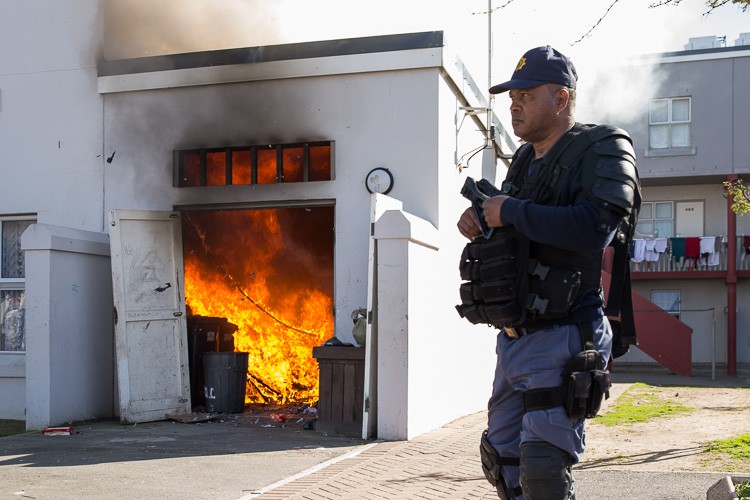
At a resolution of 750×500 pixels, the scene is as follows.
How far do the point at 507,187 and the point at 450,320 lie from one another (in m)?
7.75

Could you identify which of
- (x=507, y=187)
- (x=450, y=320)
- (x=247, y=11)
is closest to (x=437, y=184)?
(x=450, y=320)

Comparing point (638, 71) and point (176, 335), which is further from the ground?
point (638, 71)

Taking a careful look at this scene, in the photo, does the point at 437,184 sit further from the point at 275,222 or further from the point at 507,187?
the point at 507,187

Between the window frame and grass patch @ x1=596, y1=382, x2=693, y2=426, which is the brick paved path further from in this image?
the window frame

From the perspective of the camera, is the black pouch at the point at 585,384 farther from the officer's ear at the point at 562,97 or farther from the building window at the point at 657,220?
the building window at the point at 657,220

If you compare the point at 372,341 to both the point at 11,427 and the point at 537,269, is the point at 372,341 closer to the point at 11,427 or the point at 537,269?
the point at 11,427

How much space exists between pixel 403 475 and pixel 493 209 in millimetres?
4040

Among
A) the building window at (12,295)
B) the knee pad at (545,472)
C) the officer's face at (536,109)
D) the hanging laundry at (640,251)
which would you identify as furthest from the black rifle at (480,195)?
the hanging laundry at (640,251)

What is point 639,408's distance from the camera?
13430 millimetres

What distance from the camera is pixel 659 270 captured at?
3045cm

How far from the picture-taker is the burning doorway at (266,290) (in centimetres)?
→ 1343

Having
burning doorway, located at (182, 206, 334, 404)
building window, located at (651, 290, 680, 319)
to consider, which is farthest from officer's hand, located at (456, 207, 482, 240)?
building window, located at (651, 290, 680, 319)

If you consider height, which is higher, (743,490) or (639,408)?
(743,490)

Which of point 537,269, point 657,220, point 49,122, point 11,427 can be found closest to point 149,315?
point 11,427
